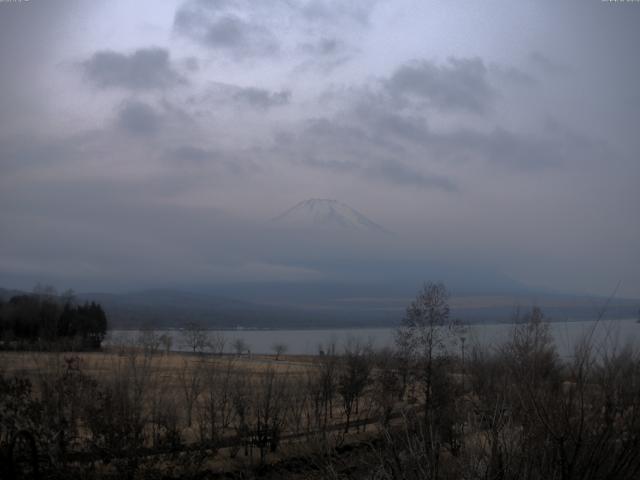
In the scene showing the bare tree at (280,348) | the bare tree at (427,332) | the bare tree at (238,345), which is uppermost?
the bare tree at (427,332)

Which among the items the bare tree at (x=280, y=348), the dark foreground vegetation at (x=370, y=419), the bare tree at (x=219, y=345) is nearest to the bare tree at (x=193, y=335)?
the bare tree at (x=280, y=348)

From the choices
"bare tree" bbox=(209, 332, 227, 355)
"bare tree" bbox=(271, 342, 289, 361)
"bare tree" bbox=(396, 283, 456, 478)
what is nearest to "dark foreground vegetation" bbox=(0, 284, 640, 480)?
"bare tree" bbox=(396, 283, 456, 478)

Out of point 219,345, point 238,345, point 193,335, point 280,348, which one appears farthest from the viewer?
point 193,335

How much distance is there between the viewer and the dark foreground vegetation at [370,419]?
6.81 m

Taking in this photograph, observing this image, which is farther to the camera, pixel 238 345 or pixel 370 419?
pixel 238 345

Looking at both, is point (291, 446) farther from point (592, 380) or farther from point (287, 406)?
point (592, 380)

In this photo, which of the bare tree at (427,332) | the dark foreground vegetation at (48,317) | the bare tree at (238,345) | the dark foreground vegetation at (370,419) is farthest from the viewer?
the bare tree at (238,345)

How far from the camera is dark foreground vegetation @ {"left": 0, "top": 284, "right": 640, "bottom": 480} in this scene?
681 centimetres

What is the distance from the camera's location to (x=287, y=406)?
2416cm

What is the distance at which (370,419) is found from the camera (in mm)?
30547

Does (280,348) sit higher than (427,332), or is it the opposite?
(427,332)

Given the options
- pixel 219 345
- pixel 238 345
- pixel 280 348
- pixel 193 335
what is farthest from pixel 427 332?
pixel 193 335

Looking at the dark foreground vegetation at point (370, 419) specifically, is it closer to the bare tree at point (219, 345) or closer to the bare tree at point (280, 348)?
the bare tree at point (219, 345)

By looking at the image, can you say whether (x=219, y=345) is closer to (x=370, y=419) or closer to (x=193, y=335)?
(x=370, y=419)
